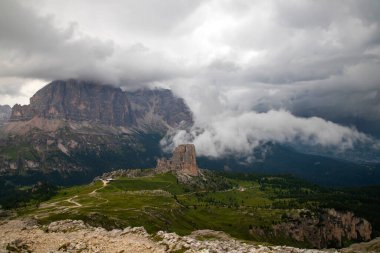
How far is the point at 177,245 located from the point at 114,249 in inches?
A: 502

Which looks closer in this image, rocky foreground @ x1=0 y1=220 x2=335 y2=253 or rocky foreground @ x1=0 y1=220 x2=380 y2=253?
rocky foreground @ x1=0 y1=220 x2=380 y2=253

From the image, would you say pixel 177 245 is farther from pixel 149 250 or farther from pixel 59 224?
pixel 59 224

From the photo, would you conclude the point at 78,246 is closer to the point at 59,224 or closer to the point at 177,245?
the point at 177,245

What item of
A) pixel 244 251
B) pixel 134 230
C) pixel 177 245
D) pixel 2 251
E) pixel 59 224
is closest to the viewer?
pixel 244 251

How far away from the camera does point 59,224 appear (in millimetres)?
138125

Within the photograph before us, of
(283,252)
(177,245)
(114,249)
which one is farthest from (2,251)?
(283,252)

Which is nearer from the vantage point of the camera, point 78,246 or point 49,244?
point 78,246

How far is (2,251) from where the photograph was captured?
260ft

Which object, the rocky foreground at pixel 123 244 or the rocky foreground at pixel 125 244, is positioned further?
the rocky foreground at pixel 123 244

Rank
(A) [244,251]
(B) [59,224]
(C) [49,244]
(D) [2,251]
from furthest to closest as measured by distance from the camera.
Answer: (B) [59,224] < (C) [49,244] < (D) [2,251] < (A) [244,251]

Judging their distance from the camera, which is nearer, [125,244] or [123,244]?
[125,244]

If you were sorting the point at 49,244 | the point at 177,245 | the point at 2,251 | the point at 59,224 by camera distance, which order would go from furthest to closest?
the point at 59,224, the point at 49,244, the point at 177,245, the point at 2,251

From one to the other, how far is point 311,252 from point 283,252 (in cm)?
564

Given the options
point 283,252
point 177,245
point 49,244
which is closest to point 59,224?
point 49,244
